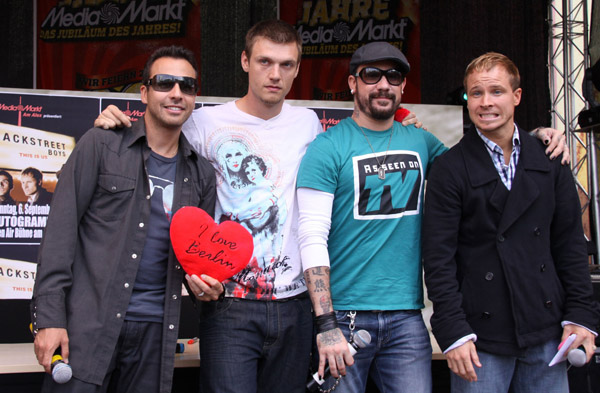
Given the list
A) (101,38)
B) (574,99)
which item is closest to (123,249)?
(574,99)

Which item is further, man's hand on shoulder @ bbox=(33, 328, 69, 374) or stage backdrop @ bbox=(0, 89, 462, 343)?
stage backdrop @ bbox=(0, 89, 462, 343)

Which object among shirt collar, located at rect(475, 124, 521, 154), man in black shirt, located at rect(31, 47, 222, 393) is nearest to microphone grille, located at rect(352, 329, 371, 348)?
man in black shirt, located at rect(31, 47, 222, 393)

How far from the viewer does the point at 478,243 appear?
1950 mm

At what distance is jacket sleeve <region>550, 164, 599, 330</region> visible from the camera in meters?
1.95

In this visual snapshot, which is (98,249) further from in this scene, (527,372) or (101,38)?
(101,38)

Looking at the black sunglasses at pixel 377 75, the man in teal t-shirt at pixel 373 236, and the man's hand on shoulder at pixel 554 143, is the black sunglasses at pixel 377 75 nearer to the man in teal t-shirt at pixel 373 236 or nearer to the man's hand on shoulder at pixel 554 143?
the man in teal t-shirt at pixel 373 236

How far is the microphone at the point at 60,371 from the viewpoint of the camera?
172 cm

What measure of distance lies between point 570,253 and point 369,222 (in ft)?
2.31

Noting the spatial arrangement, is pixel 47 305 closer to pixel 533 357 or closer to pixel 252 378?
pixel 252 378

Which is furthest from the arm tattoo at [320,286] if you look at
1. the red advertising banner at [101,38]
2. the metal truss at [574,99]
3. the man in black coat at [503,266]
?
the red advertising banner at [101,38]

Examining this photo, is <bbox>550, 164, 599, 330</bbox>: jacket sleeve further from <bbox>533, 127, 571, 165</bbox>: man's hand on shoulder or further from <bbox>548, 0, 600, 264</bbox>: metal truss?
<bbox>548, 0, 600, 264</bbox>: metal truss

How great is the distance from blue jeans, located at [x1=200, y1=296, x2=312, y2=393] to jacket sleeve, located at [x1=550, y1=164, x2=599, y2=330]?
0.92 m

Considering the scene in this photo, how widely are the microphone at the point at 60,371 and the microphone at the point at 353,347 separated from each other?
0.75 metres

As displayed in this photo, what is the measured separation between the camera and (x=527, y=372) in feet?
6.41
